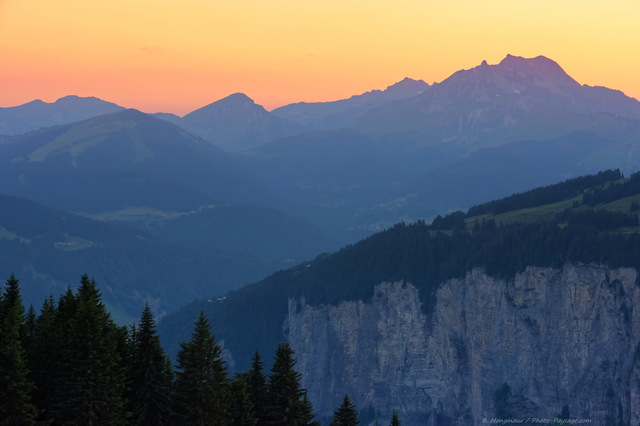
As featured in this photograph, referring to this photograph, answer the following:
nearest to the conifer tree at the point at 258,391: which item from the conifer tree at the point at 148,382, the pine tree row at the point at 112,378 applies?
the pine tree row at the point at 112,378

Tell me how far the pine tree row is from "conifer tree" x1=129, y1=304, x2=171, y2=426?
0.06 metres

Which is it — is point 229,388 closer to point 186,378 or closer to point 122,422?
point 186,378

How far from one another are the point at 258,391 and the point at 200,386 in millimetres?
9677

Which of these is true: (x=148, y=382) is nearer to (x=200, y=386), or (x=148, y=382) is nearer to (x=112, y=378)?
(x=200, y=386)

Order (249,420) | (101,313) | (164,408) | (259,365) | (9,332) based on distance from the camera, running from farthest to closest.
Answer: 1. (259,365)
2. (249,420)
3. (164,408)
4. (101,313)
5. (9,332)

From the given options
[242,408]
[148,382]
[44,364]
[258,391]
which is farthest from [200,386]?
[258,391]

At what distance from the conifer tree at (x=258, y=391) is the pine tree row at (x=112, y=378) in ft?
0.23

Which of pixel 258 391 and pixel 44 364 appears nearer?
pixel 44 364

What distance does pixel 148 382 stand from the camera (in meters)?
67.6

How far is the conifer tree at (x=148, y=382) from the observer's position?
67688mm

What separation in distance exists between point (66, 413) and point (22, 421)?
3.41 metres

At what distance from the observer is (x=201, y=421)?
68812 millimetres

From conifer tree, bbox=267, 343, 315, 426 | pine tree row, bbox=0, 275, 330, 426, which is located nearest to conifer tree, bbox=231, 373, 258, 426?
pine tree row, bbox=0, 275, 330, 426

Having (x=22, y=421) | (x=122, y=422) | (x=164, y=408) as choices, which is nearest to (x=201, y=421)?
(x=164, y=408)
